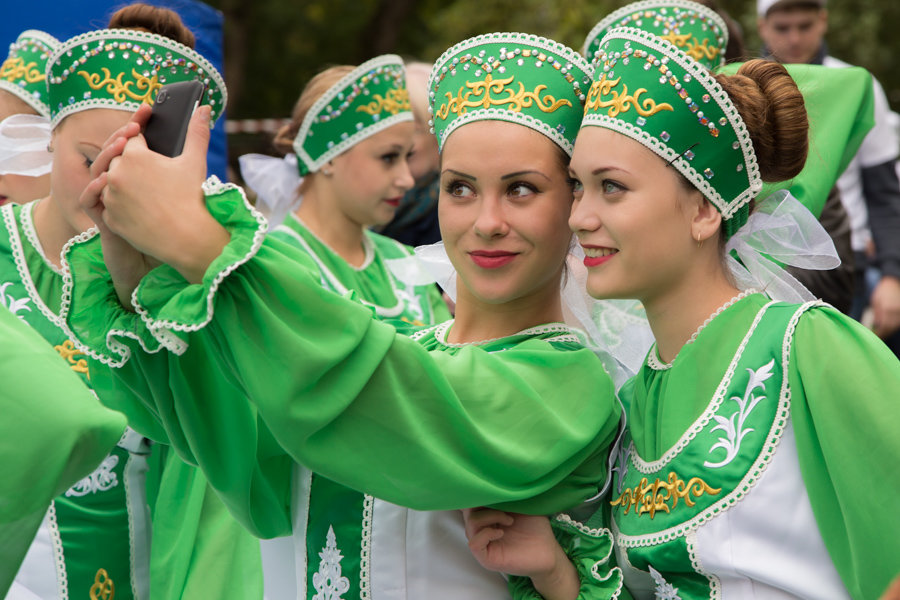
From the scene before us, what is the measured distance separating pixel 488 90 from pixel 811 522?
3.57ft

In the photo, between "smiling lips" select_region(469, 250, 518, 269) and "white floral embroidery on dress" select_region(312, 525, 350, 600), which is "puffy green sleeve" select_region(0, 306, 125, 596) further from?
"smiling lips" select_region(469, 250, 518, 269)

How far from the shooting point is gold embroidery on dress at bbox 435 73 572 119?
2.49 meters

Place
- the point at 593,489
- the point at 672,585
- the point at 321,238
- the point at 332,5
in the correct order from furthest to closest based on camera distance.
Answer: the point at 332,5 → the point at 321,238 → the point at 593,489 → the point at 672,585

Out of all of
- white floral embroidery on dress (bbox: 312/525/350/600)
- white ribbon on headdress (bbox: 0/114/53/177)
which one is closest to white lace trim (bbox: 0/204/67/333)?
white ribbon on headdress (bbox: 0/114/53/177)

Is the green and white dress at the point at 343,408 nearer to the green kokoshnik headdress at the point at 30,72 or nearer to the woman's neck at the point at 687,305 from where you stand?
the woman's neck at the point at 687,305

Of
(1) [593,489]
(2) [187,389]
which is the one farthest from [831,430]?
(2) [187,389]

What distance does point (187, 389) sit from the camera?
2.11 m

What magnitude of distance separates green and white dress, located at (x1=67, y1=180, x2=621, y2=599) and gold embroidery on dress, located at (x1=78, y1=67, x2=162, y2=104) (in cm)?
89

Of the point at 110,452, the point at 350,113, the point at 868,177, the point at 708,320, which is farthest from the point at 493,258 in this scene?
the point at 868,177

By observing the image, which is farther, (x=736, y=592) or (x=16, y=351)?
(x=736, y=592)

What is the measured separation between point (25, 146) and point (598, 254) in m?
1.88

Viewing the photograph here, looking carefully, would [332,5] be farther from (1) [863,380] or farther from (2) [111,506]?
(1) [863,380]

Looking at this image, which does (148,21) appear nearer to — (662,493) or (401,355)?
(401,355)

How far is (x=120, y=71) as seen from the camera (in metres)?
2.90
